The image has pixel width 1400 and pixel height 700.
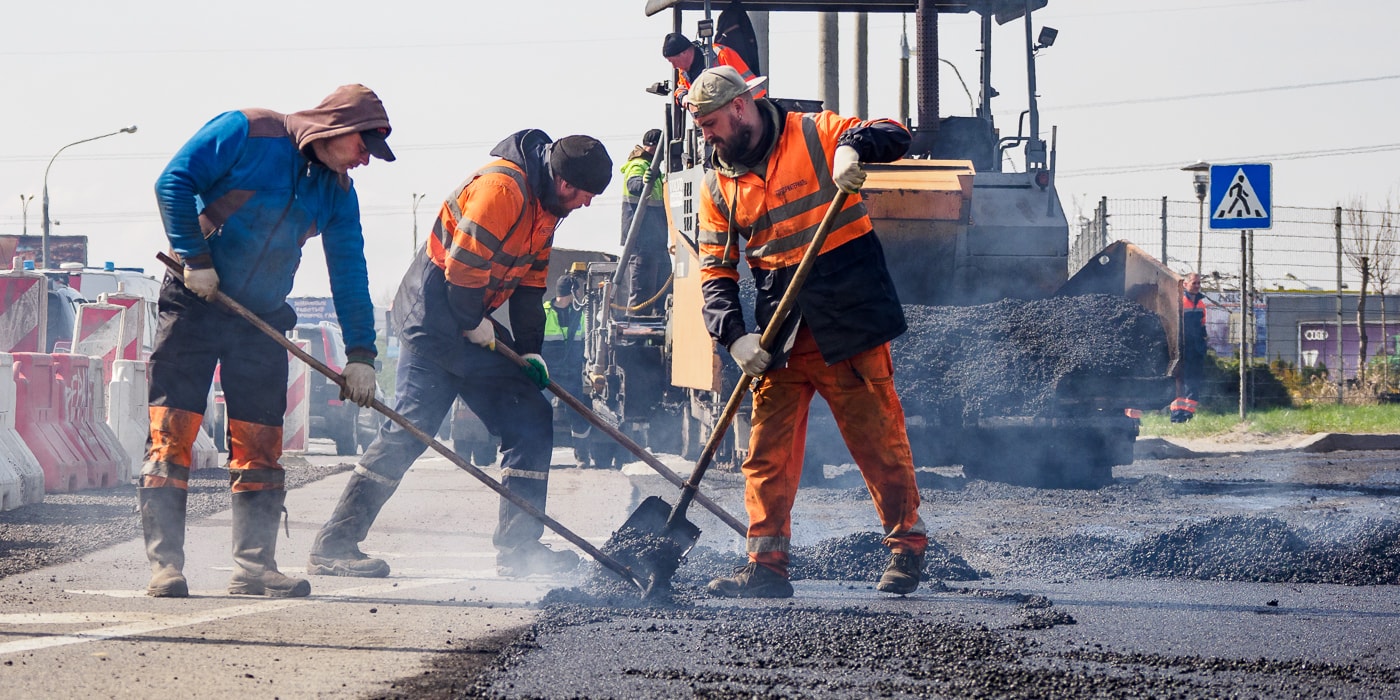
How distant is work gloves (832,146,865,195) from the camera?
14.9 ft

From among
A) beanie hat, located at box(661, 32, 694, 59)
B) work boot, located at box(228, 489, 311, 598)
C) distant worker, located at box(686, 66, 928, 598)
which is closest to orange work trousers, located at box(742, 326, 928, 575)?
distant worker, located at box(686, 66, 928, 598)

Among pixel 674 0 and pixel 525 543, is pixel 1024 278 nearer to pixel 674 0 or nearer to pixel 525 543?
pixel 674 0

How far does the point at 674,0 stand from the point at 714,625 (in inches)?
241

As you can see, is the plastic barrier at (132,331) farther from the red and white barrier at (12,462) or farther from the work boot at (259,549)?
the work boot at (259,549)

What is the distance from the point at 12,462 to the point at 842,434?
5528 mm

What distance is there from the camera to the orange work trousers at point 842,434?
4.93 metres

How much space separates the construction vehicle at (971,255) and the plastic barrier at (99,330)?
520cm

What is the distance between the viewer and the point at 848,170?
14.9 feet

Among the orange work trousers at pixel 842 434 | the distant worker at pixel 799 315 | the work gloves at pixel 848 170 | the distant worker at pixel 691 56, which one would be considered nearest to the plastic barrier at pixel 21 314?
the distant worker at pixel 691 56

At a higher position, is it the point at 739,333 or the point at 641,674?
the point at 739,333

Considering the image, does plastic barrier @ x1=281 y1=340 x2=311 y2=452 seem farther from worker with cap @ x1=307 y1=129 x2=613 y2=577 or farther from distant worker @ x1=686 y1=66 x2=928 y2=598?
distant worker @ x1=686 y1=66 x2=928 y2=598

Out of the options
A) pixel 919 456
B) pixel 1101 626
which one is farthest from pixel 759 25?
pixel 1101 626

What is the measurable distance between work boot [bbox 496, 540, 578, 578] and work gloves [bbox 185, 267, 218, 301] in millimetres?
1579

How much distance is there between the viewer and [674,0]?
9539mm
